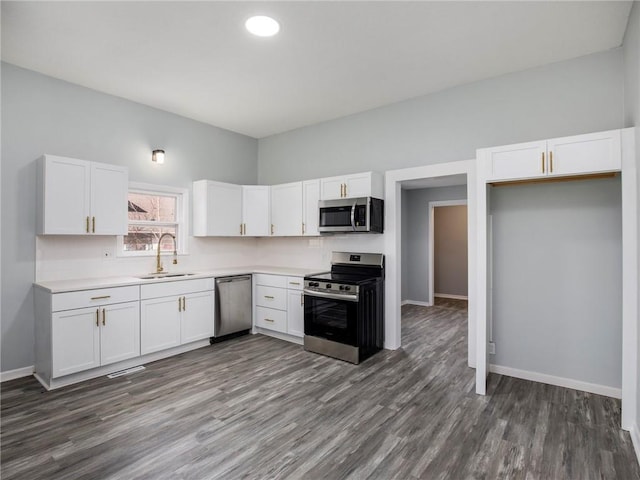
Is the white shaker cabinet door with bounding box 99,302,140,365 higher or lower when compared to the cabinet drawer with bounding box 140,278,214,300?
lower

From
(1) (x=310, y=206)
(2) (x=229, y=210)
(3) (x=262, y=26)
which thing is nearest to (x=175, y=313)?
(2) (x=229, y=210)

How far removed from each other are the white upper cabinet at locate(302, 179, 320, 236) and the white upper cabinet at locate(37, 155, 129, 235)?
214 centimetres

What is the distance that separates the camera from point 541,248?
322cm

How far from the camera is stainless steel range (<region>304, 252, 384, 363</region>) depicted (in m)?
3.71

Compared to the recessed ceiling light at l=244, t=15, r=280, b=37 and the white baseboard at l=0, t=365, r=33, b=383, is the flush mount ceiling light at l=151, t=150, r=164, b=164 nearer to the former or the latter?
the recessed ceiling light at l=244, t=15, r=280, b=37

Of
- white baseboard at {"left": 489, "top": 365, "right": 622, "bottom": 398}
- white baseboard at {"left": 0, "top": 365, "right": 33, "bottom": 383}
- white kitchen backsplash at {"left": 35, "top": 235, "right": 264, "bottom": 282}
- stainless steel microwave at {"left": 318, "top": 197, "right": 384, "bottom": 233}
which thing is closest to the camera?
white baseboard at {"left": 489, "top": 365, "right": 622, "bottom": 398}

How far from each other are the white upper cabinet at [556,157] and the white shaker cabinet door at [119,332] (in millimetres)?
3706

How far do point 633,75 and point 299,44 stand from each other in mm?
2539

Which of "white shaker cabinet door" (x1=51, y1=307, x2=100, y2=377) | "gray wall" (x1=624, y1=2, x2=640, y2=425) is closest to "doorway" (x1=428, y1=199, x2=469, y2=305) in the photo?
"gray wall" (x1=624, y1=2, x2=640, y2=425)

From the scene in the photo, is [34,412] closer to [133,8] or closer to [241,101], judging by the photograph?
[133,8]

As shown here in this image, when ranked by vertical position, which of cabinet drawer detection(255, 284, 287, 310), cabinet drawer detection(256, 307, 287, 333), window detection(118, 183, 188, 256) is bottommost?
cabinet drawer detection(256, 307, 287, 333)

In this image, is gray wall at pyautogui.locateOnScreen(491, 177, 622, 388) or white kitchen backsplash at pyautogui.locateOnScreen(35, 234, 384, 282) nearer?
gray wall at pyautogui.locateOnScreen(491, 177, 622, 388)

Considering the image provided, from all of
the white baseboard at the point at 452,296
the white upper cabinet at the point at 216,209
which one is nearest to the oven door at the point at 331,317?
the white upper cabinet at the point at 216,209

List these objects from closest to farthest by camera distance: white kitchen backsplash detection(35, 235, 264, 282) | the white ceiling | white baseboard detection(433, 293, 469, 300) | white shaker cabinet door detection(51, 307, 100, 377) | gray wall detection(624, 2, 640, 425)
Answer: gray wall detection(624, 2, 640, 425), the white ceiling, white shaker cabinet door detection(51, 307, 100, 377), white kitchen backsplash detection(35, 235, 264, 282), white baseboard detection(433, 293, 469, 300)
